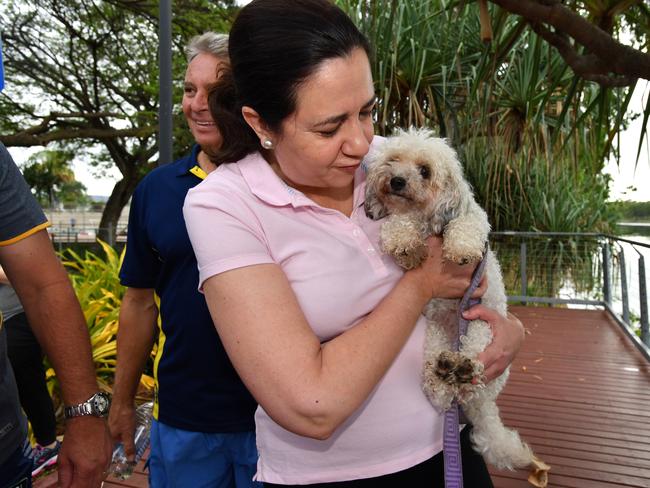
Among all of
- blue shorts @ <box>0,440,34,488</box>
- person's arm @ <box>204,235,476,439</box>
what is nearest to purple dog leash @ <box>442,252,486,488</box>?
person's arm @ <box>204,235,476,439</box>

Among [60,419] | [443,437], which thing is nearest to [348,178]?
[443,437]

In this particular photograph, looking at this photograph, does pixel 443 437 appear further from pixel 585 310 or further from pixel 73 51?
pixel 73 51

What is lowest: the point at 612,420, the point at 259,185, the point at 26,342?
the point at 612,420

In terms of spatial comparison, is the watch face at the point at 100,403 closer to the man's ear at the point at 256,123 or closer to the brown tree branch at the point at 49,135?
the man's ear at the point at 256,123

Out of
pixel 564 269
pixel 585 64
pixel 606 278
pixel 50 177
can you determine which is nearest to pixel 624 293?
pixel 606 278

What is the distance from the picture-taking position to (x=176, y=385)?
1.89m

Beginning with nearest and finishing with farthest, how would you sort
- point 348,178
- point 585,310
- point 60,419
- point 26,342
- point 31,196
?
point 348,178, point 31,196, point 26,342, point 60,419, point 585,310

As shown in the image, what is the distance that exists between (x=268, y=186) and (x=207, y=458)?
1.05 meters

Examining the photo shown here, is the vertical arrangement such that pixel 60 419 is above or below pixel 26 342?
below

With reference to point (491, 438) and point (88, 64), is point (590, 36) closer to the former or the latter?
point (491, 438)

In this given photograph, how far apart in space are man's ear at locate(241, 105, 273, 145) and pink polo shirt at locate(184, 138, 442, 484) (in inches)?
2.6

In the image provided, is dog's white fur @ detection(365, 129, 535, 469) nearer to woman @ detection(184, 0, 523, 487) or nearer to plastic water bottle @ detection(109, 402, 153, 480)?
woman @ detection(184, 0, 523, 487)

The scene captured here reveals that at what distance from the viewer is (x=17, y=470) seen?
1.43 m

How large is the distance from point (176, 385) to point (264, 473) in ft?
2.14
